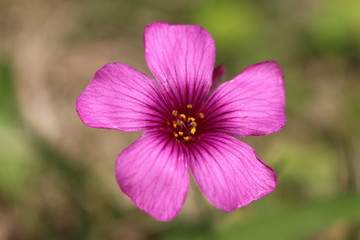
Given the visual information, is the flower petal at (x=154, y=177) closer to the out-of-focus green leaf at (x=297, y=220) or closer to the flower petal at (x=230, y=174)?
the flower petal at (x=230, y=174)

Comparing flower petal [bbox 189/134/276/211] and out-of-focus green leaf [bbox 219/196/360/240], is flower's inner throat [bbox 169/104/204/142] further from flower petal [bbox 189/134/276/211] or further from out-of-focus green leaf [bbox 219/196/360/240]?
out-of-focus green leaf [bbox 219/196/360/240]

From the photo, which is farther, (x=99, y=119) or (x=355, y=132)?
(x=355, y=132)

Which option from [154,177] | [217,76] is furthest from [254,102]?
[154,177]

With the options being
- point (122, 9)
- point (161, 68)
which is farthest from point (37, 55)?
point (161, 68)

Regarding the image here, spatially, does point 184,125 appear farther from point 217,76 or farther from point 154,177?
point 154,177

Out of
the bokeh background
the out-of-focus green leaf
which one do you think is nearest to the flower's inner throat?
the bokeh background

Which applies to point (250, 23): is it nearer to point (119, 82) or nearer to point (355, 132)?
point (355, 132)
